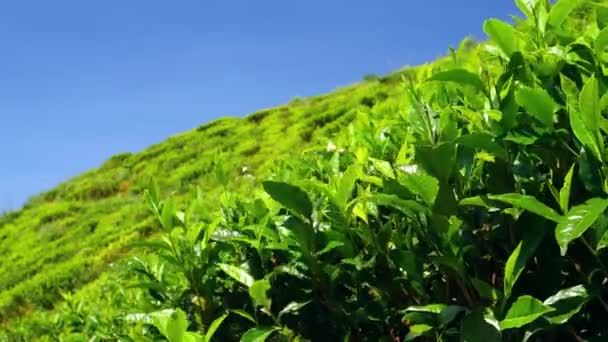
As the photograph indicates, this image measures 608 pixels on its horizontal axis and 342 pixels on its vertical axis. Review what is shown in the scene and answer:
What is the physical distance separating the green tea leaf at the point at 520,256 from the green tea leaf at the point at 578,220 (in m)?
0.14

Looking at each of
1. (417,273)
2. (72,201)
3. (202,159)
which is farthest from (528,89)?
(72,201)

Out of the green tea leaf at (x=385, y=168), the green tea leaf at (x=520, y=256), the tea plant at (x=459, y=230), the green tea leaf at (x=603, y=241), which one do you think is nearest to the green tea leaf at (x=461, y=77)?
the tea plant at (x=459, y=230)

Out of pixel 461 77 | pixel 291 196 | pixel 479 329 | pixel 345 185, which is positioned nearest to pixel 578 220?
pixel 479 329

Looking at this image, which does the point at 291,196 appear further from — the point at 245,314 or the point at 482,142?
the point at 482,142

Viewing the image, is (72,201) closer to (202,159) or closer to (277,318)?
(202,159)

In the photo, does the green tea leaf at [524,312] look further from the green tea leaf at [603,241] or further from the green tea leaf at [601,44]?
the green tea leaf at [601,44]

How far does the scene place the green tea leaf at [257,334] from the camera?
2268 millimetres

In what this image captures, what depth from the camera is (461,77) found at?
2.18m

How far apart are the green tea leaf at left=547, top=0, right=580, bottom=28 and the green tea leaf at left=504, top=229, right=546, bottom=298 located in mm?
749

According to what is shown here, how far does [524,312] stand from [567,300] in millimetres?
143

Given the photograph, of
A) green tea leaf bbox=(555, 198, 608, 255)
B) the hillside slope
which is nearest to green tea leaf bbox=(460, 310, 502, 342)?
green tea leaf bbox=(555, 198, 608, 255)

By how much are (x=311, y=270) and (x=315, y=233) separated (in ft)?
0.45

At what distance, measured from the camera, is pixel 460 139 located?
2008 millimetres

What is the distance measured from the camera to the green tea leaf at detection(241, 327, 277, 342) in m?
2.27
